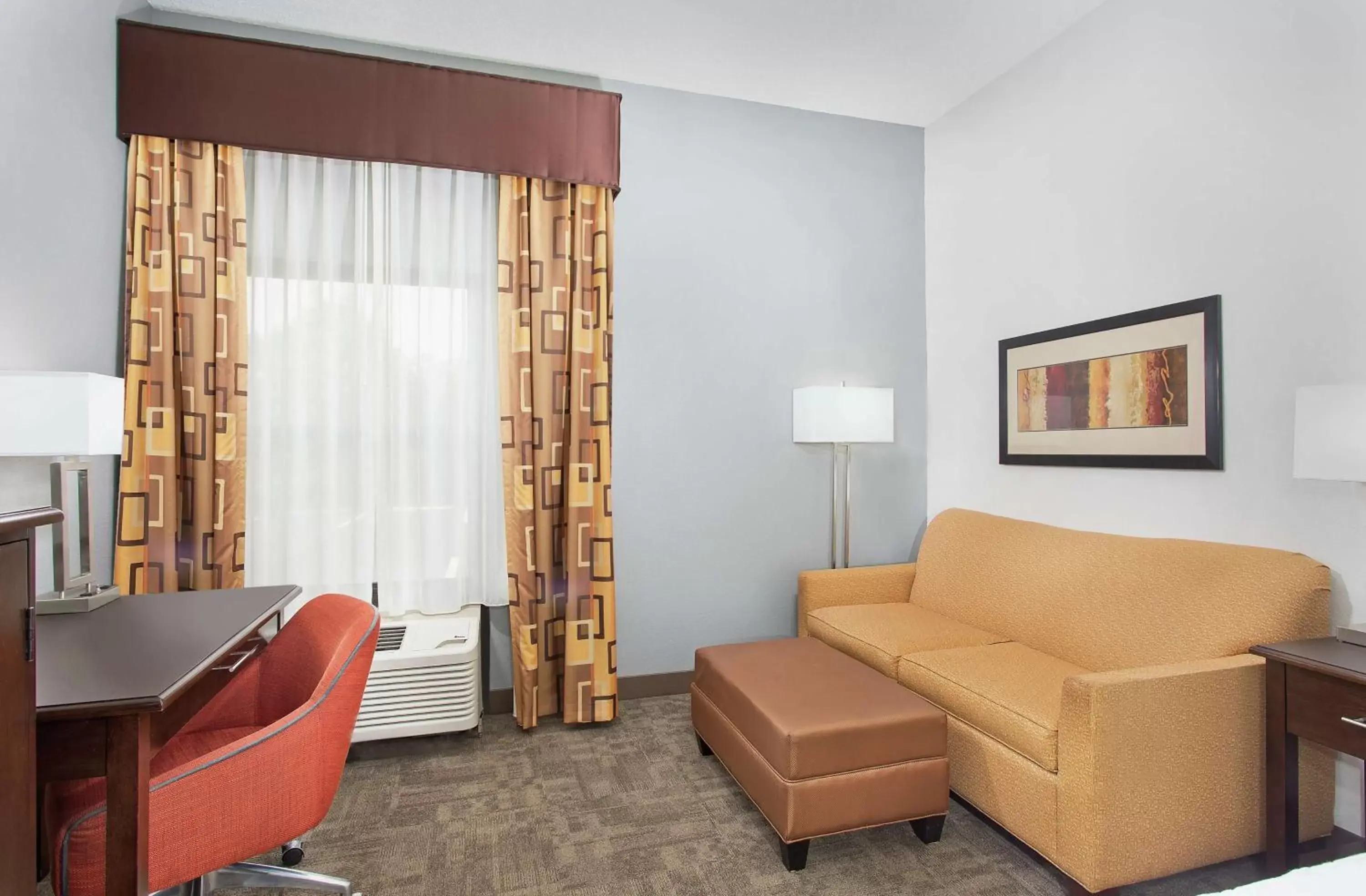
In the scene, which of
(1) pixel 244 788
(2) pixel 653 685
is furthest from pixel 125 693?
(2) pixel 653 685

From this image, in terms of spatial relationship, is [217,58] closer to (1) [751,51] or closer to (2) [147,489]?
(2) [147,489]

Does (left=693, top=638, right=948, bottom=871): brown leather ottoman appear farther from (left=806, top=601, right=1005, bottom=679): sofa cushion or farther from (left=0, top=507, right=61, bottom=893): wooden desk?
(left=0, top=507, right=61, bottom=893): wooden desk

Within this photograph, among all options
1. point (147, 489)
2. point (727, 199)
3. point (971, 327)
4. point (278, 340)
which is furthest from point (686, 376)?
point (147, 489)

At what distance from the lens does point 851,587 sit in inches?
129

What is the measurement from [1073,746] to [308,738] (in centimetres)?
184

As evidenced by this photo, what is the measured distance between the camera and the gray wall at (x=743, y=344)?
10.8 feet

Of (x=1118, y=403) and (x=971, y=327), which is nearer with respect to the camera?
(x=1118, y=403)

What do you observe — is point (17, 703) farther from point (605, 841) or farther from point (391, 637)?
point (391, 637)

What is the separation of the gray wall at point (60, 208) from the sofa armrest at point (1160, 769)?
305 centimetres

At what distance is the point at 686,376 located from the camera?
3377 mm

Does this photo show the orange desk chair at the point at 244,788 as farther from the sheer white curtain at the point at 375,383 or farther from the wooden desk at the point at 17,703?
the sheer white curtain at the point at 375,383

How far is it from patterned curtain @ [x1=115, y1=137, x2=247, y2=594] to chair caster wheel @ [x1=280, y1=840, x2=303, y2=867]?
1142 millimetres

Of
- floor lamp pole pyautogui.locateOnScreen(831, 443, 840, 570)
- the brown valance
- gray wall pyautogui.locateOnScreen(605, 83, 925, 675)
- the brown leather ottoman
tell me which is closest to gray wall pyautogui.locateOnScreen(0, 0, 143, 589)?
the brown valance

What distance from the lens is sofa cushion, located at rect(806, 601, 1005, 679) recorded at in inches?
103
